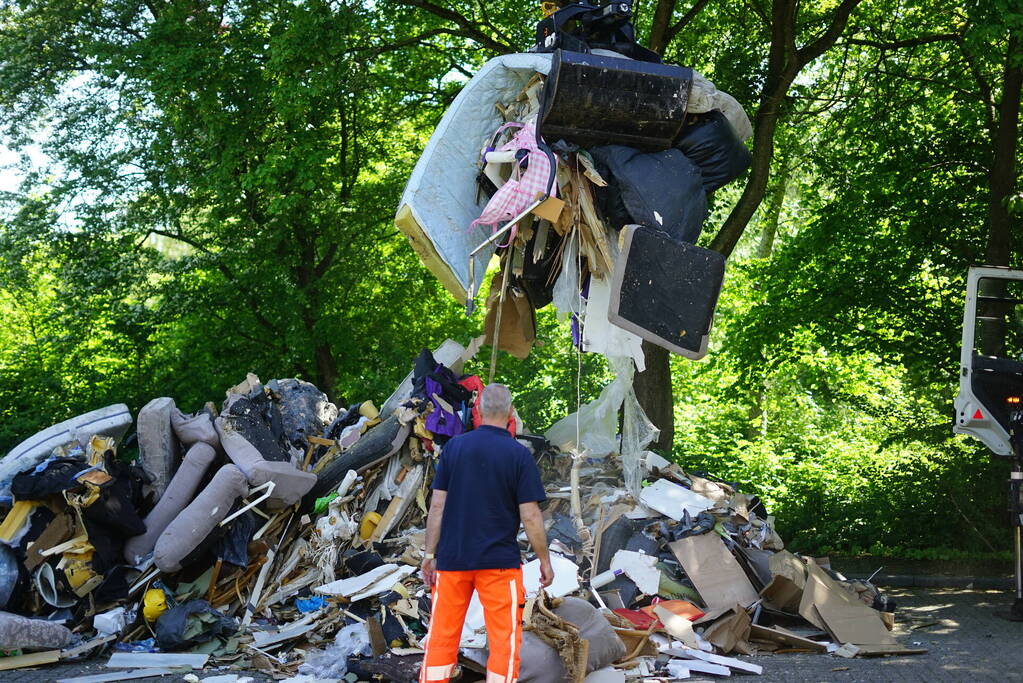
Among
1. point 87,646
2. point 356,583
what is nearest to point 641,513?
point 356,583

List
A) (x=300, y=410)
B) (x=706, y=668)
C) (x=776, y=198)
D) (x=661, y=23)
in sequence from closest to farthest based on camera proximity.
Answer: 1. (x=706, y=668)
2. (x=300, y=410)
3. (x=661, y=23)
4. (x=776, y=198)

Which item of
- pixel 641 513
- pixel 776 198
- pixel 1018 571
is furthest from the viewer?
pixel 776 198

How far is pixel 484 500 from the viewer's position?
17.2 ft

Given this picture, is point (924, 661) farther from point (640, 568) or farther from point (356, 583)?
point (356, 583)

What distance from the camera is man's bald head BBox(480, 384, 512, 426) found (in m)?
5.42

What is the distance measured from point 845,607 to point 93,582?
18.0 feet

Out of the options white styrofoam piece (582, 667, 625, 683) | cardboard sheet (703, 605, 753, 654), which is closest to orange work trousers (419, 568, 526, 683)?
white styrofoam piece (582, 667, 625, 683)

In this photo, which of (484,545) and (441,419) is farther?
(441,419)

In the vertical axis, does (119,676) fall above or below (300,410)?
below

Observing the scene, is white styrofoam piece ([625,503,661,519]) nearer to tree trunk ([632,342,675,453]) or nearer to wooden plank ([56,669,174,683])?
wooden plank ([56,669,174,683])

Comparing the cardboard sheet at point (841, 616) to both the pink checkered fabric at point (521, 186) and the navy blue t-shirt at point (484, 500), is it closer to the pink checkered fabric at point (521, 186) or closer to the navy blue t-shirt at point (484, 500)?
the navy blue t-shirt at point (484, 500)

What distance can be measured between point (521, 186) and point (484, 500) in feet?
6.47

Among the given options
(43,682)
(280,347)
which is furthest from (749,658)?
(280,347)

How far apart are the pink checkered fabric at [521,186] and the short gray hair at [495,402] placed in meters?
1.28
